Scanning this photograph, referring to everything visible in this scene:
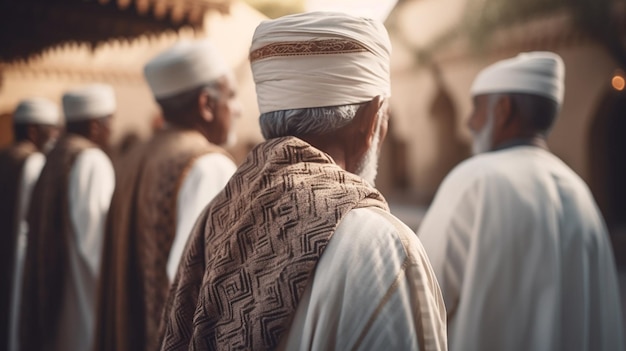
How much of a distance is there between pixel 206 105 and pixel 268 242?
5.09 feet

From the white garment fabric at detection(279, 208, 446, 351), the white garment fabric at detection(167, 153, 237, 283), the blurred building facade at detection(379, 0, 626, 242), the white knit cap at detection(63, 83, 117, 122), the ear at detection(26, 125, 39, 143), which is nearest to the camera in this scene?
the white garment fabric at detection(279, 208, 446, 351)

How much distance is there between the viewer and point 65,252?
3889 mm

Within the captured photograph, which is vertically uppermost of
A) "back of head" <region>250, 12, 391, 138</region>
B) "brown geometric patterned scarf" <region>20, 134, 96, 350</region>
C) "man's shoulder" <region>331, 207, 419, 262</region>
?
"back of head" <region>250, 12, 391, 138</region>

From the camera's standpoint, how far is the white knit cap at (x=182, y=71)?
9.30ft

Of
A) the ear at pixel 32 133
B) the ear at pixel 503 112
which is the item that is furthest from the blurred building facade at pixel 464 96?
the ear at pixel 32 133

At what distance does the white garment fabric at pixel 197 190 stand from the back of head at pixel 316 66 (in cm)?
99

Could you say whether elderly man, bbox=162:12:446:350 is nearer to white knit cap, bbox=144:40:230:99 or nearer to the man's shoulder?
the man's shoulder

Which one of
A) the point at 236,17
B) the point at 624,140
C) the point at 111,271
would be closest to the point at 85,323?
the point at 111,271

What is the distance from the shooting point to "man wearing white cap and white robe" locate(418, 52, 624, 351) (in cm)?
282

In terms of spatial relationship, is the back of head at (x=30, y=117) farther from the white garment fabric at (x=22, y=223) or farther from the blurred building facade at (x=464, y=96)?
the blurred building facade at (x=464, y=96)

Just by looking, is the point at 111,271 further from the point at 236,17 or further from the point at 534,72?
the point at 236,17

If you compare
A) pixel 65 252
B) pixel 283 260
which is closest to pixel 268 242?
pixel 283 260

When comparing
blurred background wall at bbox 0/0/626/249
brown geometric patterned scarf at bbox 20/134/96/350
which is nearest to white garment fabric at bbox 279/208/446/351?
blurred background wall at bbox 0/0/626/249

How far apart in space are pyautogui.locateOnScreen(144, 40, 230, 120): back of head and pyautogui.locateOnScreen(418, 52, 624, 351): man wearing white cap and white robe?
1263 mm
